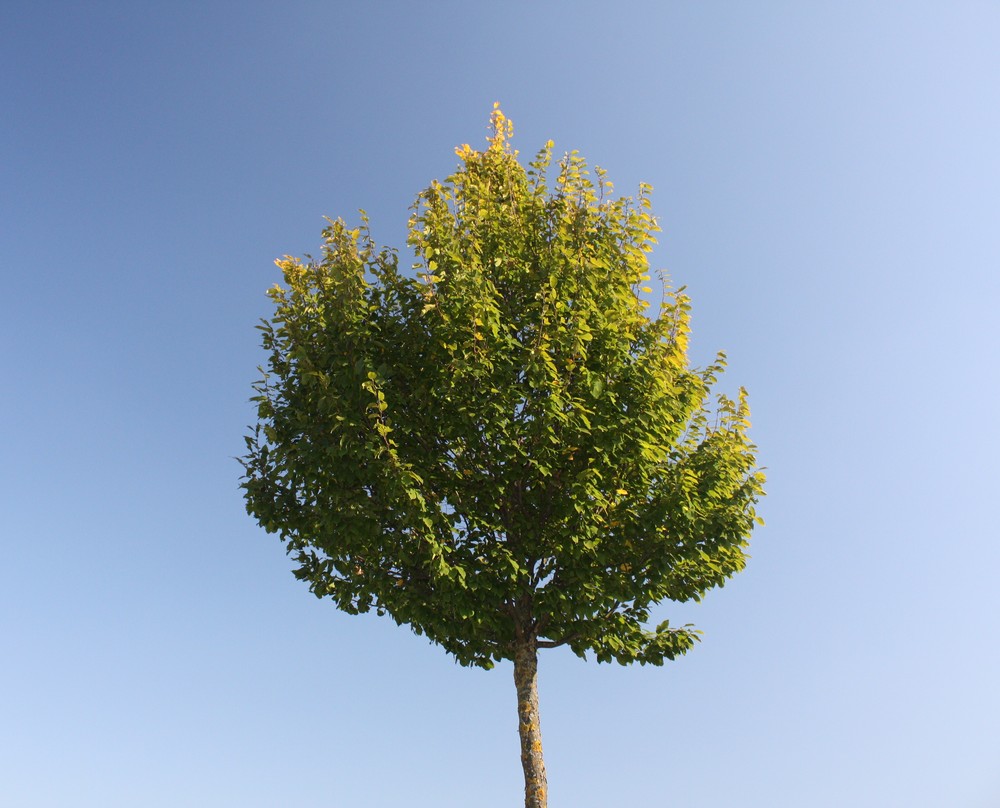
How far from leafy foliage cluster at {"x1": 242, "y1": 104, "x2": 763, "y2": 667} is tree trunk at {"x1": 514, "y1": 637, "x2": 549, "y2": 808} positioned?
29cm

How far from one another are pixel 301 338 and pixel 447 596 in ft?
17.0

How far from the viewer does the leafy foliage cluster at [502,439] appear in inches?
484

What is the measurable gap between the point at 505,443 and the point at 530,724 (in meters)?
4.77

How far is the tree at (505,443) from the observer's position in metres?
12.3

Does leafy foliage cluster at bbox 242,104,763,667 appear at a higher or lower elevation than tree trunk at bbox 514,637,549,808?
higher

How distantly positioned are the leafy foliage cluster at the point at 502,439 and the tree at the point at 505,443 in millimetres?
38

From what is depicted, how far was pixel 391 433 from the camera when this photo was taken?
12.6m

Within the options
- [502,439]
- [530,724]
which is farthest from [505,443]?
[530,724]

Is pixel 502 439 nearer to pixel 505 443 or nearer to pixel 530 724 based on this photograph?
pixel 505 443

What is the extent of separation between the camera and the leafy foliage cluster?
1230cm

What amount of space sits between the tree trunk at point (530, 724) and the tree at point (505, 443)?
0.03 metres

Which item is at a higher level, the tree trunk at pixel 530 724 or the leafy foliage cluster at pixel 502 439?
the leafy foliage cluster at pixel 502 439

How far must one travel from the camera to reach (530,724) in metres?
12.7

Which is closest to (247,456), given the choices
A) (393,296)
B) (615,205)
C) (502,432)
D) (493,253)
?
(393,296)
